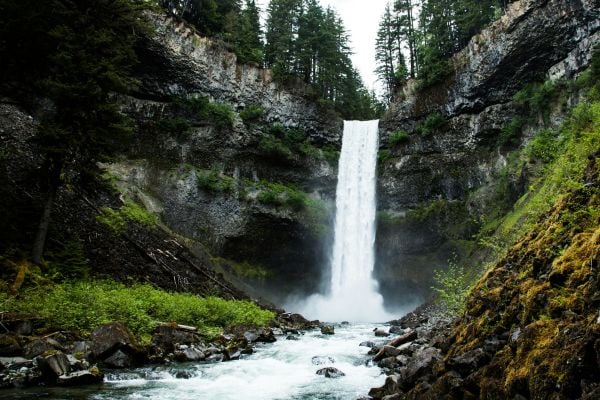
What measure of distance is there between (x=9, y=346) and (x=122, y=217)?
38.9 feet

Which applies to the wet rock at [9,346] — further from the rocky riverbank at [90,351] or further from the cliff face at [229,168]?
the cliff face at [229,168]

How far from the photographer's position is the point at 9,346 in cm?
793

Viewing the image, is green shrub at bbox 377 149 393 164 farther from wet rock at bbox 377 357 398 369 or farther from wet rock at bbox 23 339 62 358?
wet rock at bbox 23 339 62 358

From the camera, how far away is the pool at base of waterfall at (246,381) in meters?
7.20

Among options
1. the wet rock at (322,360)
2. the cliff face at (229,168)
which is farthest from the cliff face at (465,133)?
the wet rock at (322,360)

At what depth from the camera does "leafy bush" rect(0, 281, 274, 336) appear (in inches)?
396

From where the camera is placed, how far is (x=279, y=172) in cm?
3256

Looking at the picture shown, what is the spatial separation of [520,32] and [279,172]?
61.5 feet

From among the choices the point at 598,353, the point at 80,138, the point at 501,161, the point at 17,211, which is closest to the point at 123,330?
the point at 80,138

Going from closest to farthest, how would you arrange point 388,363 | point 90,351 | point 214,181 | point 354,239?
point 90,351, point 388,363, point 214,181, point 354,239

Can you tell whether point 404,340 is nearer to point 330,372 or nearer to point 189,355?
point 330,372

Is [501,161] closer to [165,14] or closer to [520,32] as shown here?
[520,32]

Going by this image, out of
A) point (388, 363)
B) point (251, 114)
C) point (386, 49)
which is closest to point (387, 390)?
point (388, 363)

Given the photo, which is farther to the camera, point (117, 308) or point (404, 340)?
point (117, 308)
